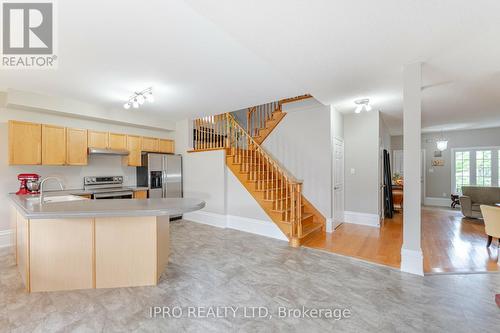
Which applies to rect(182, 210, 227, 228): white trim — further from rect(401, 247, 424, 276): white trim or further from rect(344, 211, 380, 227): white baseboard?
rect(401, 247, 424, 276): white trim

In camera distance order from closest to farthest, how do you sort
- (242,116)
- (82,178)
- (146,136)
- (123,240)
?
(123,240)
(82,178)
(146,136)
(242,116)

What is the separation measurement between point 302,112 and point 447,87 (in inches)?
96.8

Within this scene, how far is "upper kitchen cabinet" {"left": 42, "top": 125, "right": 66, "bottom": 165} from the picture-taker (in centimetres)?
409

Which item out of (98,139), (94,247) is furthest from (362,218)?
(98,139)

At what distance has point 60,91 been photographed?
3834 millimetres

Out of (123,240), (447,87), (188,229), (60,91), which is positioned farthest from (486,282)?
(60,91)

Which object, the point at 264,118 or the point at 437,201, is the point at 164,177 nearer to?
the point at 264,118

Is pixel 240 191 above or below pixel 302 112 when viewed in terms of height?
below

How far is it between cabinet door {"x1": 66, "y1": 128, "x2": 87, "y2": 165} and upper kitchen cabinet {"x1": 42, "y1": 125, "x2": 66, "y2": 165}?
0.06 meters

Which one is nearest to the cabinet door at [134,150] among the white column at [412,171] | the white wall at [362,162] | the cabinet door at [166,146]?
the cabinet door at [166,146]

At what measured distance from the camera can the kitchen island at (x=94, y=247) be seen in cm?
238

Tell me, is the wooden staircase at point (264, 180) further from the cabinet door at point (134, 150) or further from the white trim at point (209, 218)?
the cabinet door at point (134, 150)

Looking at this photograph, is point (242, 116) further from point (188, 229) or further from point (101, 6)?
point (101, 6)

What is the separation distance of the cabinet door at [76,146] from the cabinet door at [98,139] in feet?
0.30
